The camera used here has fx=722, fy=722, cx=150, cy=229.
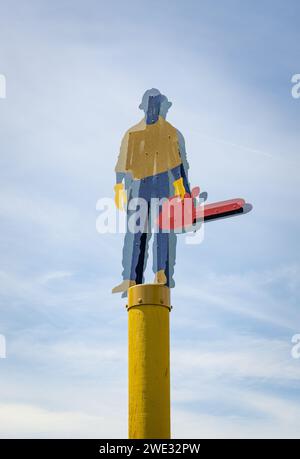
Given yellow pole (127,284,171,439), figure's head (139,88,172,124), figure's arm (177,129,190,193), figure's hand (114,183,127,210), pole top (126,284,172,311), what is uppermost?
figure's head (139,88,172,124)

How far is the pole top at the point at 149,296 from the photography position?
10.5 m

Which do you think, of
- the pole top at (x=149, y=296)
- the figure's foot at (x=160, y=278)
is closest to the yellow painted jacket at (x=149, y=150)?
the figure's foot at (x=160, y=278)

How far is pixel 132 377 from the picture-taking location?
1023cm

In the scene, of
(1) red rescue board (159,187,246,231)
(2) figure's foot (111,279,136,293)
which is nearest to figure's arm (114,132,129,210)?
(1) red rescue board (159,187,246,231)

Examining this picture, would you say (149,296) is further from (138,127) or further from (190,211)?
(138,127)

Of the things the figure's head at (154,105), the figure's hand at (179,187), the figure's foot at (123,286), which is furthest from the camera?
the figure's head at (154,105)

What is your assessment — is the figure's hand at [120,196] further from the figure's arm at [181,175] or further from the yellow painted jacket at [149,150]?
the figure's arm at [181,175]

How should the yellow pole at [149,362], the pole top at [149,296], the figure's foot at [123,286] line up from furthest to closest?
the figure's foot at [123,286]
the pole top at [149,296]
the yellow pole at [149,362]

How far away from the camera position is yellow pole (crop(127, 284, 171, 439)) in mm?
9945

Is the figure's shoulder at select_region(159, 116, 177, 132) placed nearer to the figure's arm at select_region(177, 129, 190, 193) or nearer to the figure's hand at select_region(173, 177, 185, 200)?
the figure's arm at select_region(177, 129, 190, 193)

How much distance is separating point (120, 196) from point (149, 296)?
2188mm

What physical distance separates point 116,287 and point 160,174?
2.03 meters

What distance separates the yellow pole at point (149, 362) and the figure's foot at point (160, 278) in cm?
48
